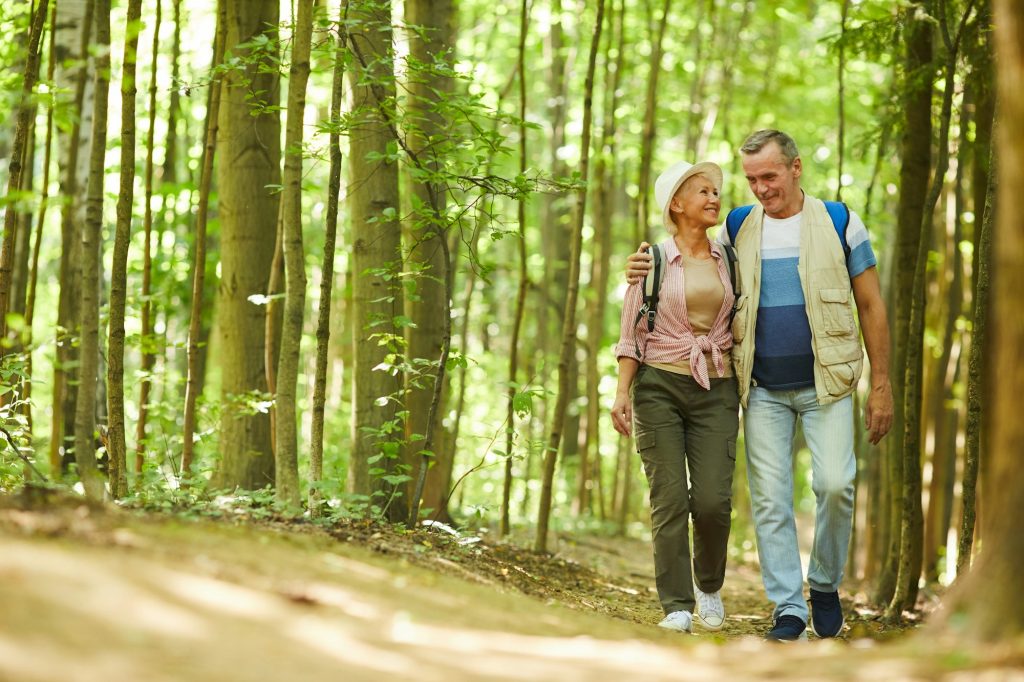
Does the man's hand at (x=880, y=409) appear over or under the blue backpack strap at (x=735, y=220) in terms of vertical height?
under

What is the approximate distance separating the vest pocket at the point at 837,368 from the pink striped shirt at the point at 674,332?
50 centimetres

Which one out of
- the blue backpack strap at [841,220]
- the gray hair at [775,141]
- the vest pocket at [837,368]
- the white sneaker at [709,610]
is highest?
the gray hair at [775,141]

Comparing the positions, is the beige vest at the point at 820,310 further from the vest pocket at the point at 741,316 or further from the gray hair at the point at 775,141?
the gray hair at the point at 775,141

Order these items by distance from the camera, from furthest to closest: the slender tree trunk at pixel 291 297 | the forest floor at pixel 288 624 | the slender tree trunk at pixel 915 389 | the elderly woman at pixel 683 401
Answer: the slender tree trunk at pixel 915 389 < the slender tree trunk at pixel 291 297 < the elderly woman at pixel 683 401 < the forest floor at pixel 288 624

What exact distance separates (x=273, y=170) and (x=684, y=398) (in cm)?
413

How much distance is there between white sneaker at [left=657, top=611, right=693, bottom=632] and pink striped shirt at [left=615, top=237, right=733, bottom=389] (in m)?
1.18

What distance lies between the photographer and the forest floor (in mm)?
2857

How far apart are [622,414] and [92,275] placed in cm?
292

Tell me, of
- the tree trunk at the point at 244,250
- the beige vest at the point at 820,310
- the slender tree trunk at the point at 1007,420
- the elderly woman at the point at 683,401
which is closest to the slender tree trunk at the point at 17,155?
the tree trunk at the point at 244,250

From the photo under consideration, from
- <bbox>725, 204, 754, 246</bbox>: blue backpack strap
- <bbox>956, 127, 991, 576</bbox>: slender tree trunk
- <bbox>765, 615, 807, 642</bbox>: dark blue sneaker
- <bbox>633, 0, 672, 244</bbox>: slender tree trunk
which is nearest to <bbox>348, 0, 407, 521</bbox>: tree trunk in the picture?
<bbox>725, 204, 754, 246</bbox>: blue backpack strap

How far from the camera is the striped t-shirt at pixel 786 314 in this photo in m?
5.52

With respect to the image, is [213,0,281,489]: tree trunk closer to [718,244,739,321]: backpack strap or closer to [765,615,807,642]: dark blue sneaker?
[718,244,739,321]: backpack strap

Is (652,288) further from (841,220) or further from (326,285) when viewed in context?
(326,285)

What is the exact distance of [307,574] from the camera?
3.99 m
